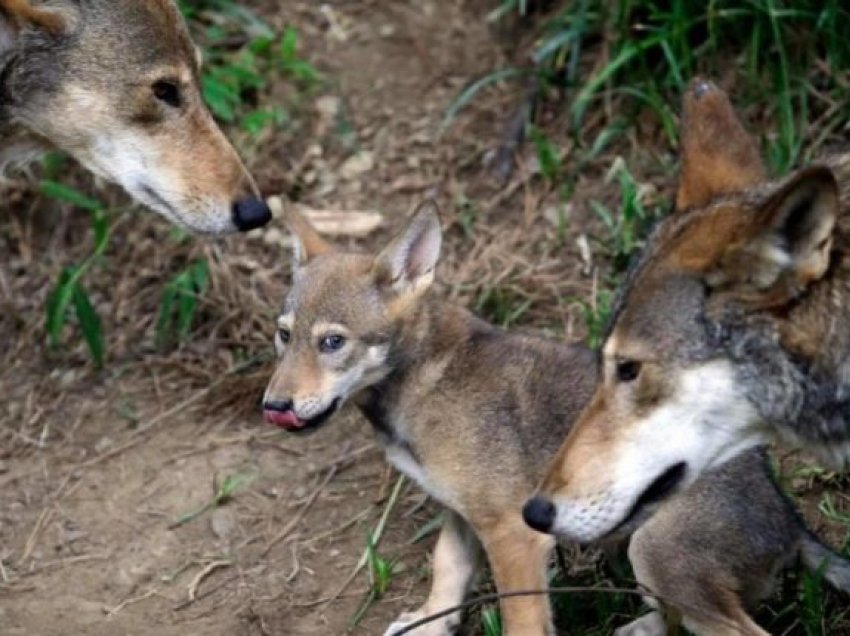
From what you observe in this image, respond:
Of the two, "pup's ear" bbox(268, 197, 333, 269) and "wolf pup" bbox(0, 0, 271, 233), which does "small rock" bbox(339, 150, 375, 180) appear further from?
"pup's ear" bbox(268, 197, 333, 269)

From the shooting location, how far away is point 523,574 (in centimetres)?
541

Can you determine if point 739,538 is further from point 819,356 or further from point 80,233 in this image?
point 80,233

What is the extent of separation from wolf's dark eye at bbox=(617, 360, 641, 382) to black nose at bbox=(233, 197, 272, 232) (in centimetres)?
219

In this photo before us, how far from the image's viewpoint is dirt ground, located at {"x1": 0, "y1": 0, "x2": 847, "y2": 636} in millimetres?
6219

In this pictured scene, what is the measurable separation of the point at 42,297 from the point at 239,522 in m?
1.89

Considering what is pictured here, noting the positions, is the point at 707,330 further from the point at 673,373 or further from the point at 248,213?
the point at 248,213

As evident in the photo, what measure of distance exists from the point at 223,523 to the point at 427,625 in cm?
109

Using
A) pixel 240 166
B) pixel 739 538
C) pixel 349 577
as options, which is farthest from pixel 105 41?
pixel 739 538

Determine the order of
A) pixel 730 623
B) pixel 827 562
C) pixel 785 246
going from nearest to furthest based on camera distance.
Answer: pixel 785 246, pixel 730 623, pixel 827 562

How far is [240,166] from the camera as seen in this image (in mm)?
6480

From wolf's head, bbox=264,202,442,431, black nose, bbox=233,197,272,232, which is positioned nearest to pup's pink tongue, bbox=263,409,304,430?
wolf's head, bbox=264,202,442,431

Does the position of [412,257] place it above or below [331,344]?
above

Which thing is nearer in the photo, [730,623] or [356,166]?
[730,623]

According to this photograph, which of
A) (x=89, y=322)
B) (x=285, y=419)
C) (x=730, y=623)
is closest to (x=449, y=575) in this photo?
(x=285, y=419)
